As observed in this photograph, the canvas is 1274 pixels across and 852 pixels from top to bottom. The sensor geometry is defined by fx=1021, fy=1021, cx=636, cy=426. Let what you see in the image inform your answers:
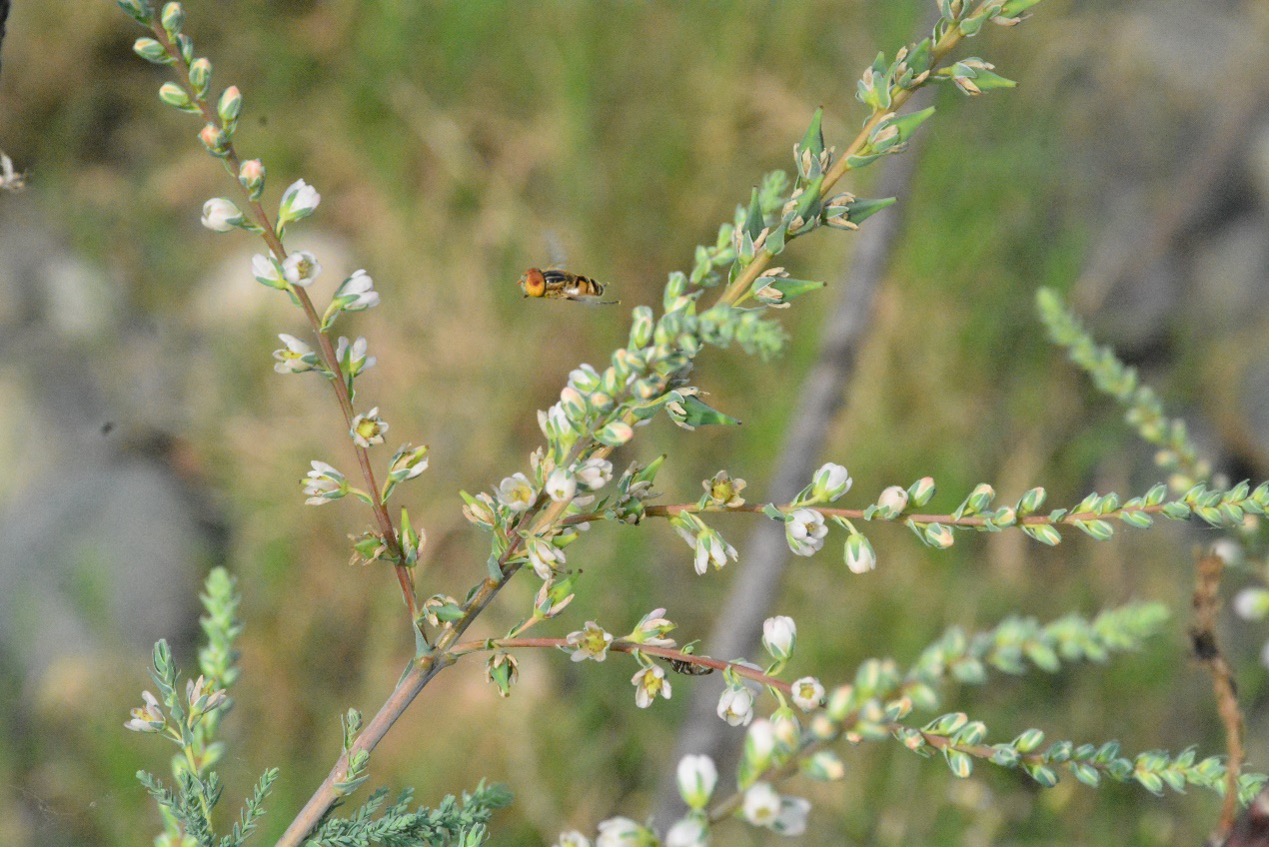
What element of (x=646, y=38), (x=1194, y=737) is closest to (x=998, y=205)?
(x=646, y=38)

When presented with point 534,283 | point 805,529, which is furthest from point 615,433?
point 534,283

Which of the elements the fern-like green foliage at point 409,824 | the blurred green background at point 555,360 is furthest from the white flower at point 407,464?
the blurred green background at point 555,360

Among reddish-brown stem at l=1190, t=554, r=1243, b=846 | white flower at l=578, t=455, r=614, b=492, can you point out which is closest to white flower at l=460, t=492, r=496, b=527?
white flower at l=578, t=455, r=614, b=492

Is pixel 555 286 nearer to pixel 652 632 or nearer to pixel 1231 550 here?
pixel 652 632

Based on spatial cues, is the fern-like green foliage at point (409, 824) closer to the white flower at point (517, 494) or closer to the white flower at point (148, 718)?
the white flower at point (148, 718)

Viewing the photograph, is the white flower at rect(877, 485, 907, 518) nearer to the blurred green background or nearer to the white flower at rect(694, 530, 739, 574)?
the white flower at rect(694, 530, 739, 574)

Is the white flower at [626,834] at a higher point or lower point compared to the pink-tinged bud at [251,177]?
lower
